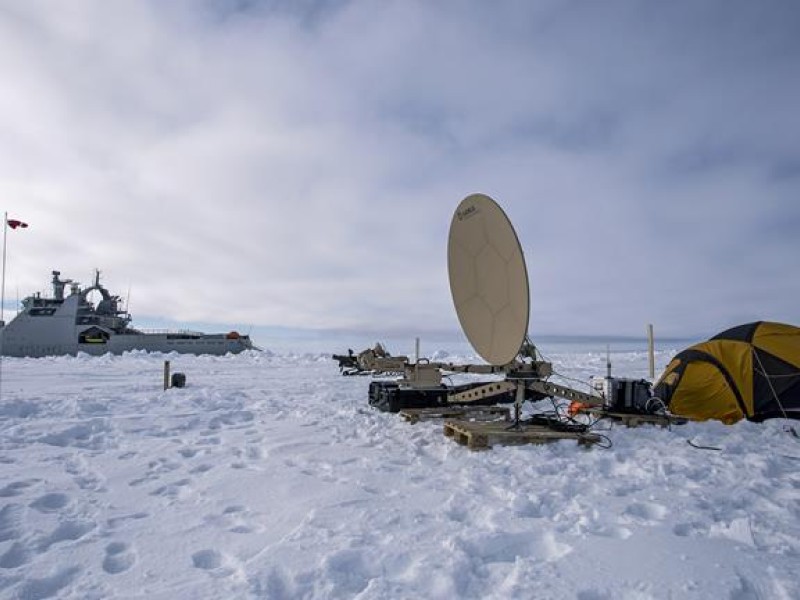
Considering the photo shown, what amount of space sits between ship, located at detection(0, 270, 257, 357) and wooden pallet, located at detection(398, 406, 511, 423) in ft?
115

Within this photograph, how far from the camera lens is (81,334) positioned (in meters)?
38.9

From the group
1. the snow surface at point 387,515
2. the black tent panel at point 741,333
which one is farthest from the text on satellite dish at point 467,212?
the black tent panel at point 741,333

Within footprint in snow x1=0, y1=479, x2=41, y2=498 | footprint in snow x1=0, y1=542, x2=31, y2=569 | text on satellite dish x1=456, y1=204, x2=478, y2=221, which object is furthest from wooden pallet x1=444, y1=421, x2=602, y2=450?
footprint in snow x1=0, y1=479, x2=41, y2=498

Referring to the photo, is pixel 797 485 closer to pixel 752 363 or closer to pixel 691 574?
pixel 691 574

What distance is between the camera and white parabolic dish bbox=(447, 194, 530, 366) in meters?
7.20

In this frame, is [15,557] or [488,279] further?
[488,279]

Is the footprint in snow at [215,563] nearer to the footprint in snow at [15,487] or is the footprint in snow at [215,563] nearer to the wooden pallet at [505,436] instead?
the footprint in snow at [15,487]

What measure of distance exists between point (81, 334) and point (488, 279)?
1599 inches

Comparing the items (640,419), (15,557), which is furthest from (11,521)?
(640,419)

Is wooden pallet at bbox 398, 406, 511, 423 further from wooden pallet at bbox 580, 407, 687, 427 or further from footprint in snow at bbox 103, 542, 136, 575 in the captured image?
footprint in snow at bbox 103, 542, 136, 575

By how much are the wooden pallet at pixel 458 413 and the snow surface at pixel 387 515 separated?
908 mm

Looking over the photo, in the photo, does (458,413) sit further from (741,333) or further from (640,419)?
(741,333)

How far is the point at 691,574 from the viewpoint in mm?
3250

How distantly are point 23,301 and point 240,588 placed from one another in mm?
46957
